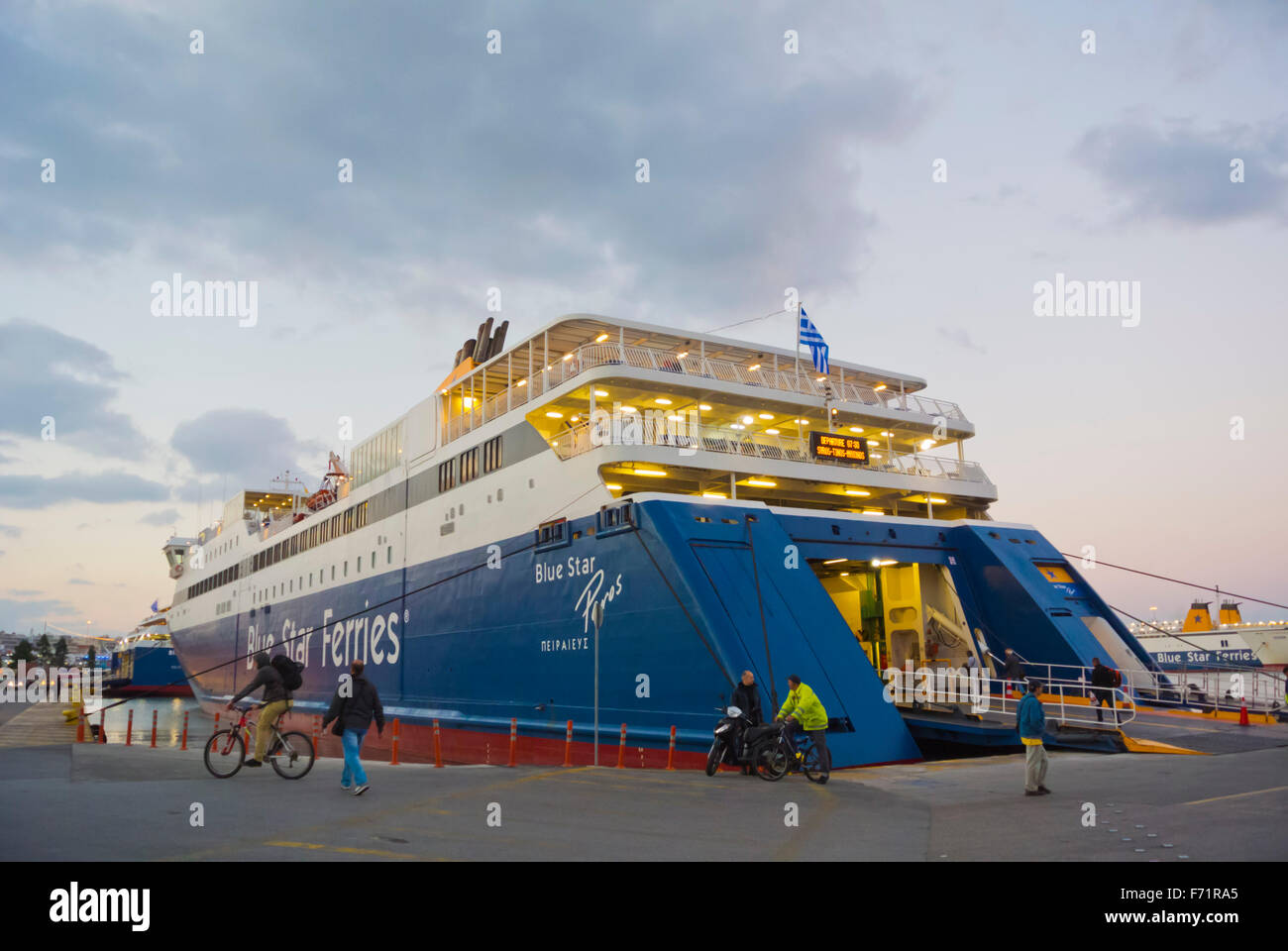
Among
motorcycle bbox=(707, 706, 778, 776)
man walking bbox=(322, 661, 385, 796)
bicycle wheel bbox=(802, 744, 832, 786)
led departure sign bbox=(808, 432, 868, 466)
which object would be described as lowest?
bicycle wheel bbox=(802, 744, 832, 786)

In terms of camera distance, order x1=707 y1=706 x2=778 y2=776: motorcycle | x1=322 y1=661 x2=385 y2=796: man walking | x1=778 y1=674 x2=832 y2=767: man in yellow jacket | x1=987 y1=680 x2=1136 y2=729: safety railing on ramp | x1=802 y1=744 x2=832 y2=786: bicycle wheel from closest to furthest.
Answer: x1=322 y1=661 x2=385 y2=796: man walking → x1=802 y1=744 x2=832 y2=786: bicycle wheel → x1=778 y1=674 x2=832 y2=767: man in yellow jacket → x1=707 y1=706 x2=778 y2=776: motorcycle → x1=987 y1=680 x2=1136 y2=729: safety railing on ramp

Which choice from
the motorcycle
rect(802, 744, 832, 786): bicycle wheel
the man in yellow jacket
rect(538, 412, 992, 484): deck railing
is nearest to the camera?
rect(802, 744, 832, 786): bicycle wheel

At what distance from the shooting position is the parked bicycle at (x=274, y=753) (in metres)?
10.9

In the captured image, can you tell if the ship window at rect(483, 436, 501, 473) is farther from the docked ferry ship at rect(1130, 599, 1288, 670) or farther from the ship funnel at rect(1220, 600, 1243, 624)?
the ship funnel at rect(1220, 600, 1243, 624)

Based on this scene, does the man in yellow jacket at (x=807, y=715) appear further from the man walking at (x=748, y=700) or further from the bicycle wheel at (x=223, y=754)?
the bicycle wheel at (x=223, y=754)

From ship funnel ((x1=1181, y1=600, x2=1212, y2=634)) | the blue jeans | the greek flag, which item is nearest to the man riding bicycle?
the blue jeans

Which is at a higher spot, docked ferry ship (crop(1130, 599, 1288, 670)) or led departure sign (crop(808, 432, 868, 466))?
led departure sign (crop(808, 432, 868, 466))

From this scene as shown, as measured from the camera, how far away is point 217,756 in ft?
36.2

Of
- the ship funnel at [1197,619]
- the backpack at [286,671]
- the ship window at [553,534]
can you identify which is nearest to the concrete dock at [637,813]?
the backpack at [286,671]

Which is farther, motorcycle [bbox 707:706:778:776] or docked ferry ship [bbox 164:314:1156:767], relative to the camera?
docked ferry ship [bbox 164:314:1156:767]

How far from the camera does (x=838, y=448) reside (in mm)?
19938

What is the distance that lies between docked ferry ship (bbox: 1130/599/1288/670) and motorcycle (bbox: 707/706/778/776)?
32628 millimetres

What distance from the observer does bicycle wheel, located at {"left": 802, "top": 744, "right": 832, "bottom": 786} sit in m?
12.3

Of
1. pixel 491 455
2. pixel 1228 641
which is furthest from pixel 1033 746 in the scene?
pixel 1228 641
